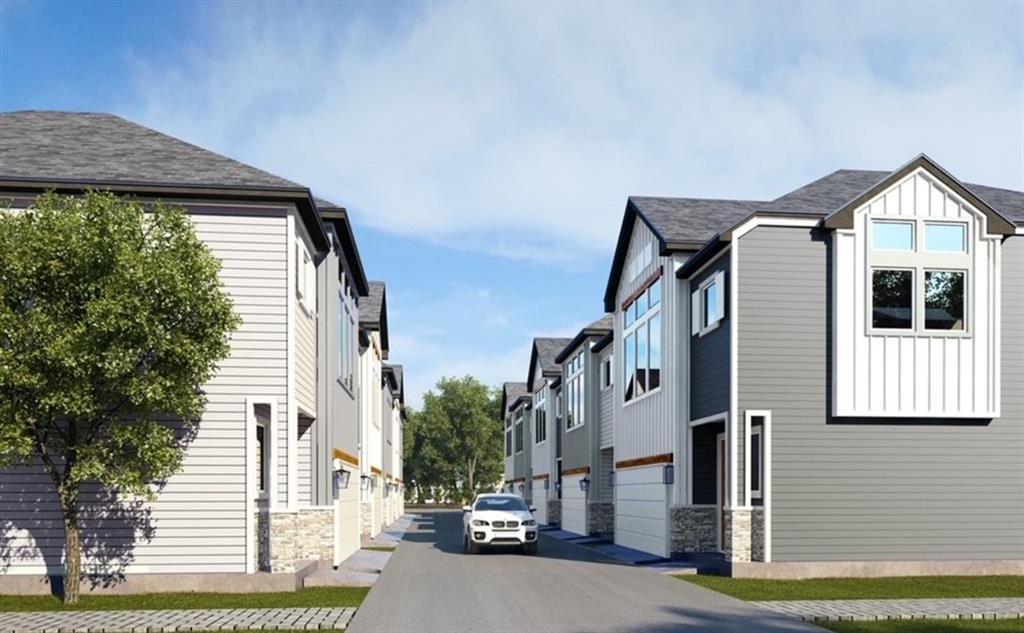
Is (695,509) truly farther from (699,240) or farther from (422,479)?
(422,479)

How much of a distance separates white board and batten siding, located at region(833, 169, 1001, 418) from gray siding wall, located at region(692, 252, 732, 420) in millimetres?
2040

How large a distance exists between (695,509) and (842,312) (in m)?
5.66

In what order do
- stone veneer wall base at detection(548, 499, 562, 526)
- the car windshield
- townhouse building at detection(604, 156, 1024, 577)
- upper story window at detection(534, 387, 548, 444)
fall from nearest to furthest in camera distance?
townhouse building at detection(604, 156, 1024, 577) < the car windshield < stone veneer wall base at detection(548, 499, 562, 526) < upper story window at detection(534, 387, 548, 444)

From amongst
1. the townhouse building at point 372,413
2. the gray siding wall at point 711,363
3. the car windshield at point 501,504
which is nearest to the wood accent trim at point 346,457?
the townhouse building at point 372,413

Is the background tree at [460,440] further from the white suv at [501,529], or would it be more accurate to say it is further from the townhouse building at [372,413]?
the white suv at [501,529]

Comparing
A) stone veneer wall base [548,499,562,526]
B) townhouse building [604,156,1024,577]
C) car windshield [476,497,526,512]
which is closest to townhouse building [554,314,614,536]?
stone veneer wall base [548,499,562,526]

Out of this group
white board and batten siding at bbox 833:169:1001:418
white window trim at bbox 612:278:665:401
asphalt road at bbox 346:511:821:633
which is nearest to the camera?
asphalt road at bbox 346:511:821:633

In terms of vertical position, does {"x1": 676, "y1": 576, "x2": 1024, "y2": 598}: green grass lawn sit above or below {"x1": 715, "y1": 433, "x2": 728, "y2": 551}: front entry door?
below

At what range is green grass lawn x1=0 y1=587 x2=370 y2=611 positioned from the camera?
1505 cm

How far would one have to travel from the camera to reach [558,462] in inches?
1831

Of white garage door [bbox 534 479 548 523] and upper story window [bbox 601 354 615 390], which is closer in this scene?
upper story window [bbox 601 354 615 390]

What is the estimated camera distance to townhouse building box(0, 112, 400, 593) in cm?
1684

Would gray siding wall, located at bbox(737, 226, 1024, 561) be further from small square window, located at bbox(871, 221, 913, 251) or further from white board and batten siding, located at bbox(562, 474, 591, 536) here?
white board and batten siding, located at bbox(562, 474, 591, 536)

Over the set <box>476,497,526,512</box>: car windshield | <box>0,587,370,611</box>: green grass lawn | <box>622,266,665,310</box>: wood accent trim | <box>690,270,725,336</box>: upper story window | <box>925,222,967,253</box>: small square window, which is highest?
<box>925,222,967,253</box>: small square window
